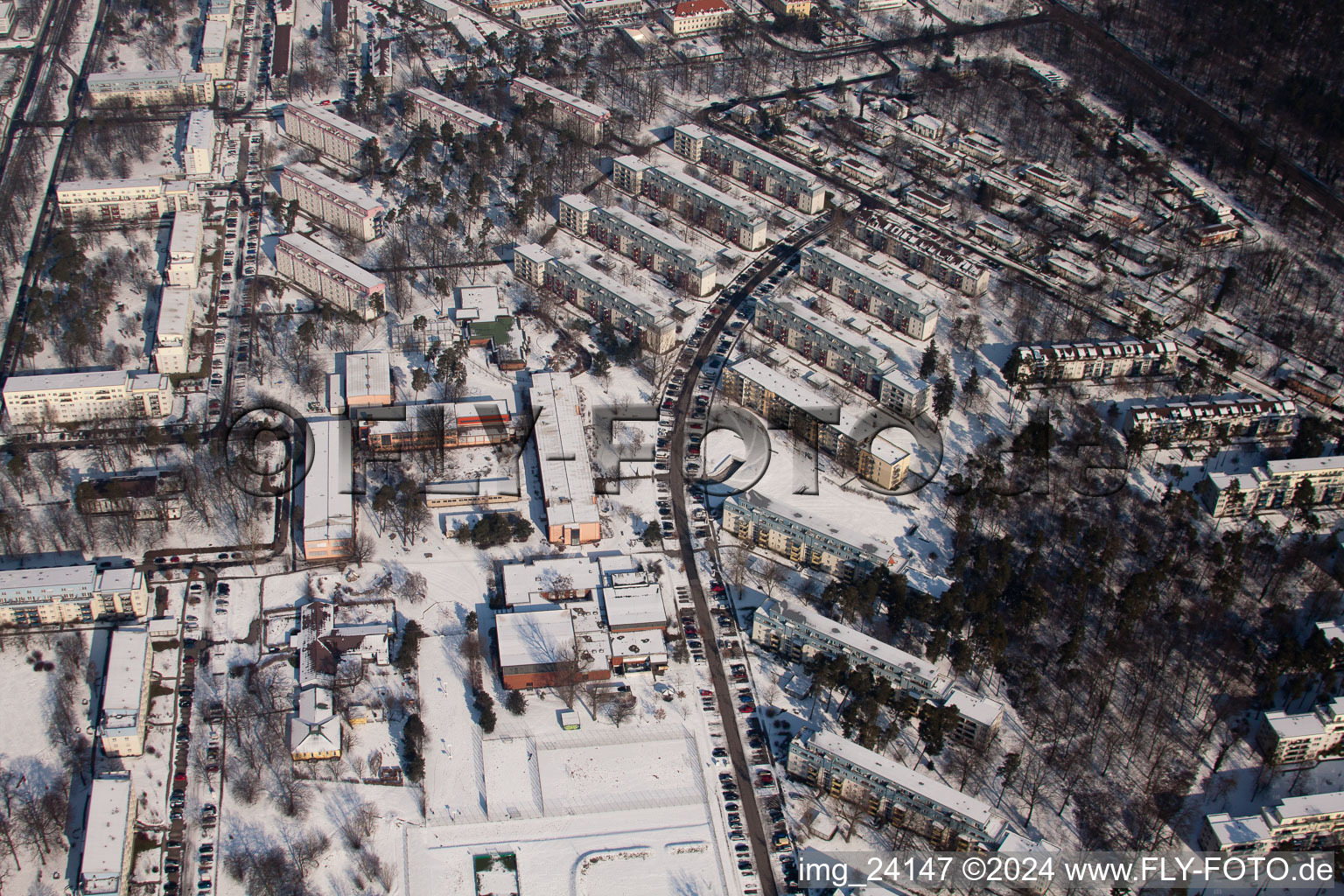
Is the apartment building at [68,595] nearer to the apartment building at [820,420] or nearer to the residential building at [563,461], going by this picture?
the residential building at [563,461]

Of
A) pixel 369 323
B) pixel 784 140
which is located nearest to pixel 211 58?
pixel 369 323

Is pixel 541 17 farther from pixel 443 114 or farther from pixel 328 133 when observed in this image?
pixel 328 133

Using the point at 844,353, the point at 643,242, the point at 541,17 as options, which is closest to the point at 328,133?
the point at 643,242

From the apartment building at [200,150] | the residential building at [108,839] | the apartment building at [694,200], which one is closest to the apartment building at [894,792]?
the residential building at [108,839]

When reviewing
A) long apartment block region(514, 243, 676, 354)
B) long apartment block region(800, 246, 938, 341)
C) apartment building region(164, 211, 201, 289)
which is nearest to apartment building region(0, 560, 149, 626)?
apartment building region(164, 211, 201, 289)

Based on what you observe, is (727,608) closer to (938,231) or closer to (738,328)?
(738,328)

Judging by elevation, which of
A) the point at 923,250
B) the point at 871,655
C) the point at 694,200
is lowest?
the point at 871,655
